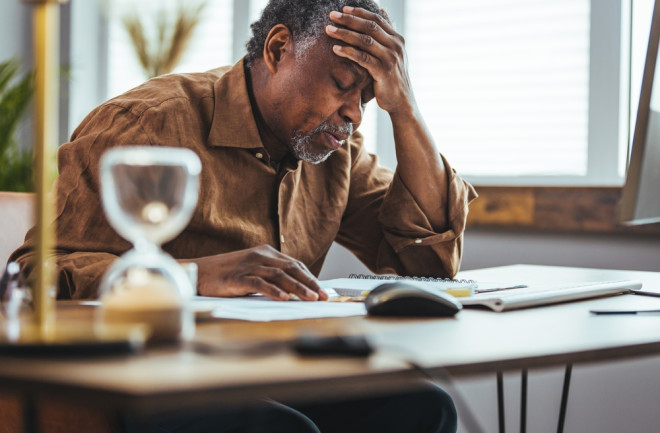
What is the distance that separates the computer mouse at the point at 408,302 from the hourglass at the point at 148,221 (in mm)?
309

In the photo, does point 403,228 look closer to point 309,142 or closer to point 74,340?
point 309,142

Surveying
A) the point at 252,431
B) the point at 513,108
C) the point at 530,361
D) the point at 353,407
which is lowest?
the point at 353,407

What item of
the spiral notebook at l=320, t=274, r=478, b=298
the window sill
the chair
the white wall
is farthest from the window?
the white wall

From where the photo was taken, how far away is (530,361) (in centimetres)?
68

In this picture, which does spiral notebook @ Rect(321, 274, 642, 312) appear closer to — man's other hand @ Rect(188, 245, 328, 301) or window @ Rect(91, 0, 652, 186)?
man's other hand @ Rect(188, 245, 328, 301)

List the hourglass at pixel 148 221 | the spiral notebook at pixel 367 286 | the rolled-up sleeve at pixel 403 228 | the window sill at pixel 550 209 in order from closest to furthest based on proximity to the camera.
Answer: the hourglass at pixel 148 221 → the spiral notebook at pixel 367 286 → the rolled-up sleeve at pixel 403 228 → the window sill at pixel 550 209

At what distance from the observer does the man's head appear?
1580mm

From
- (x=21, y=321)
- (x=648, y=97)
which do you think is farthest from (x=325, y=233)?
(x=21, y=321)

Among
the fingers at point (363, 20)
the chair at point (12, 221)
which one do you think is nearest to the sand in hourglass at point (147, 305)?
the chair at point (12, 221)

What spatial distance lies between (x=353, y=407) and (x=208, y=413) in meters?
0.41

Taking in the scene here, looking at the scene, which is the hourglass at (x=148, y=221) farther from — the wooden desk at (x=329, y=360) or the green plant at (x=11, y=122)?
the green plant at (x=11, y=122)

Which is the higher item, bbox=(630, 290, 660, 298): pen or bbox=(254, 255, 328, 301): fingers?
bbox=(254, 255, 328, 301): fingers

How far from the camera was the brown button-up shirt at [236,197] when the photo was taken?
1.29m

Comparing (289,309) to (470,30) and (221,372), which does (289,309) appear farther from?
(470,30)
